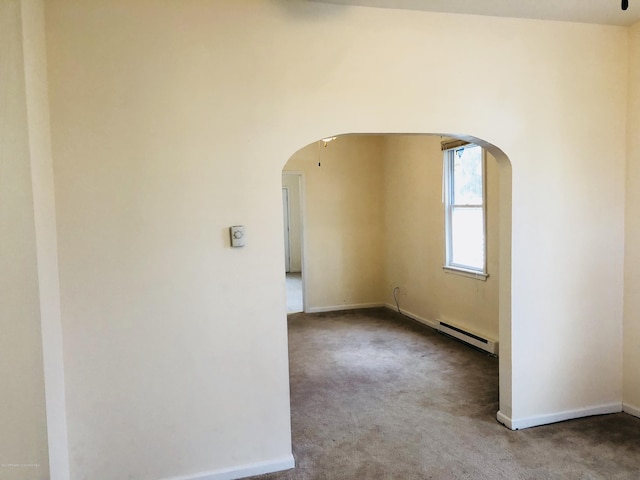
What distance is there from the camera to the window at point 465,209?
15.9 ft

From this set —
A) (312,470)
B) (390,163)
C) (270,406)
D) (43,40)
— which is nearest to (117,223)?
(43,40)

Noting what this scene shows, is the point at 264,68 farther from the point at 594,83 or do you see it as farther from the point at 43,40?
the point at 594,83

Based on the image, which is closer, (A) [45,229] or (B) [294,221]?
(A) [45,229]

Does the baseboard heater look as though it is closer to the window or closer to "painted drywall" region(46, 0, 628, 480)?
the window

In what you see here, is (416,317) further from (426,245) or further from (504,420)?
(504,420)

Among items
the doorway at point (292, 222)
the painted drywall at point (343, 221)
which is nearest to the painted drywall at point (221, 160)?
the painted drywall at point (343, 221)

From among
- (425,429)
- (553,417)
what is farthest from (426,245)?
(425,429)

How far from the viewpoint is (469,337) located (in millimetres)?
4941

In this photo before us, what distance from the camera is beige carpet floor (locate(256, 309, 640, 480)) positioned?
104 inches

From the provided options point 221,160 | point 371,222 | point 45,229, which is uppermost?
point 221,160

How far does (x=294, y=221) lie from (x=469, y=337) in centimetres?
693

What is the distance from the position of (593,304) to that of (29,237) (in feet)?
11.7

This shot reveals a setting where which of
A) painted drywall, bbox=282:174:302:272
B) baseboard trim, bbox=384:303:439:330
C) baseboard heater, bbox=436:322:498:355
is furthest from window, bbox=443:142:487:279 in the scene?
painted drywall, bbox=282:174:302:272

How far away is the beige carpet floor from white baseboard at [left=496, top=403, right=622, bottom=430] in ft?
0.15
